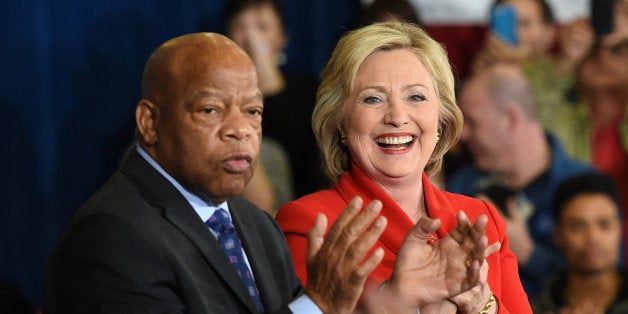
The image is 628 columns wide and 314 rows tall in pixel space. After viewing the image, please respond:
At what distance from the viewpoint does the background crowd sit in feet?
13.0

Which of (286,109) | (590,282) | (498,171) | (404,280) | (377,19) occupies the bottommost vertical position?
(590,282)

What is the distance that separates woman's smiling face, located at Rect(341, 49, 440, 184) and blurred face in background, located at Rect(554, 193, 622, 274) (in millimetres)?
2190

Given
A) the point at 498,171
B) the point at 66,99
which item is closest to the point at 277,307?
the point at 66,99

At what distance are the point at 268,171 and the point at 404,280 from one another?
236 centimetres

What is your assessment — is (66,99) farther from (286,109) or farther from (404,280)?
(404,280)

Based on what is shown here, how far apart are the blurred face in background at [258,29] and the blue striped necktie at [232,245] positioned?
2.50 m

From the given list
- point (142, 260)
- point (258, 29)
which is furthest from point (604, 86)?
point (142, 260)

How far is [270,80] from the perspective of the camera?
4.44 m

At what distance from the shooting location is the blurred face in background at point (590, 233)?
4.47m

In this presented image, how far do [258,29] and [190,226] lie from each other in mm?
2670

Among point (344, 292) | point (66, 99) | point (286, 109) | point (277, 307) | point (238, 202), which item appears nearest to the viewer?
point (344, 292)

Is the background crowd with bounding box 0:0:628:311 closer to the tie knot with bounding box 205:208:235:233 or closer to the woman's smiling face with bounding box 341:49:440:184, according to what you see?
the woman's smiling face with bounding box 341:49:440:184

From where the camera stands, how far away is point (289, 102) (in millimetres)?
4379

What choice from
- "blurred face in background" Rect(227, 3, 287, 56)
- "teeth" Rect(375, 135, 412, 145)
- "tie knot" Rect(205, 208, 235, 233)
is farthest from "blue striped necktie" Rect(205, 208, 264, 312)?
"blurred face in background" Rect(227, 3, 287, 56)
